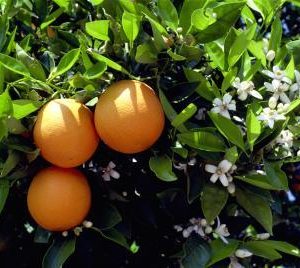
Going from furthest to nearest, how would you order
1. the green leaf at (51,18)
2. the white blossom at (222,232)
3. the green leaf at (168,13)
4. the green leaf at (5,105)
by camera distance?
the green leaf at (51,18), the white blossom at (222,232), the green leaf at (168,13), the green leaf at (5,105)

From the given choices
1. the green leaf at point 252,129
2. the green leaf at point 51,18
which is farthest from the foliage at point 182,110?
the green leaf at point 51,18

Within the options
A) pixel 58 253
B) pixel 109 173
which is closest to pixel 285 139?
pixel 109 173

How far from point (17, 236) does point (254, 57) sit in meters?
0.77

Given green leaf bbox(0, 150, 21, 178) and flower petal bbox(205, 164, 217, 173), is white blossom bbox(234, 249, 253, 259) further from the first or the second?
green leaf bbox(0, 150, 21, 178)

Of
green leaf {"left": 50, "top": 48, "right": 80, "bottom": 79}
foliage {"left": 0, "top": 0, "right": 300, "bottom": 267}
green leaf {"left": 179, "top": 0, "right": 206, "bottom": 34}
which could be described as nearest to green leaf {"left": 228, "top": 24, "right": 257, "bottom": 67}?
foliage {"left": 0, "top": 0, "right": 300, "bottom": 267}

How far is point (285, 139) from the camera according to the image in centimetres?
135

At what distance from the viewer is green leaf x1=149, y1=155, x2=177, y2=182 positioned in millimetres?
1298

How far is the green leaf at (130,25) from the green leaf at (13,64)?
0.22 m

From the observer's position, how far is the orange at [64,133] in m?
1.29

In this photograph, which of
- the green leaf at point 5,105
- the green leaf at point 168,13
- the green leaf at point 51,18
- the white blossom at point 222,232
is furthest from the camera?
the green leaf at point 51,18

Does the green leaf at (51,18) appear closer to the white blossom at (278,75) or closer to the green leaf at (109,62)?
the green leaf at (109,62)

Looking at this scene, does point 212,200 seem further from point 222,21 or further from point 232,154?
point 222,21

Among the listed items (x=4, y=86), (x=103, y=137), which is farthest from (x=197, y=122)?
(x=4, y=86)

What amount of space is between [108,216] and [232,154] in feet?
1.02
